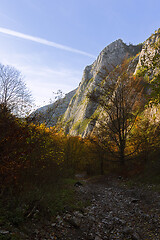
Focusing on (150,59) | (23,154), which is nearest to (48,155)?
(23,154)

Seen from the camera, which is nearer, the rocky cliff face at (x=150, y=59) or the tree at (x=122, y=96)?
the rocky cliff face at (x=150, y=59)

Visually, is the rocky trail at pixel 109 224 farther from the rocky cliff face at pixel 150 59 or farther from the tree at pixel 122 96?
the tree at pixel 122 96

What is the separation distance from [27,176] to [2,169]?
3935mm

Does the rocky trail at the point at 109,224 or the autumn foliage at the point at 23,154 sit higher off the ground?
the autumn foliage at the point at 23,154

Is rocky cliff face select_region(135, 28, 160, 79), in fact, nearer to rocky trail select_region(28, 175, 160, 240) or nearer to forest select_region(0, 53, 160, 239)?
forest select_region(0, 53, 160, 239)

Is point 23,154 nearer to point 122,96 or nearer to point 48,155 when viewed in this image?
point 48,155

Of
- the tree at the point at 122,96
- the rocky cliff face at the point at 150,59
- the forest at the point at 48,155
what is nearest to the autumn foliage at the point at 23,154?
the forest at the point at 48,155

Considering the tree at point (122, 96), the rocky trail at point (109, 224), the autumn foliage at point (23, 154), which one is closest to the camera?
the rocky trail at point (109, 224)

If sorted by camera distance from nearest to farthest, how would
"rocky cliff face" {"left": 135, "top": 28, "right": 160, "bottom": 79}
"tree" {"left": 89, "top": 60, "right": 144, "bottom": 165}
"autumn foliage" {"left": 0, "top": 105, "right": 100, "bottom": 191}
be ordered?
"autumn foliage" {"left": 0, "top": 105, "right": 100, "bottom": 191}, "rocky cliff face" {"left": 135, "top": 28, "right": 160, "bottom": 79}, "tree" {"left": 89, "top": 60, "right": 144, "bottom": 165}

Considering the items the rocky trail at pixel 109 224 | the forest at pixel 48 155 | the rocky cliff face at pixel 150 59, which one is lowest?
the rocky trail at pixel 109 224

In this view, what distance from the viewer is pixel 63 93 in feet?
44.1

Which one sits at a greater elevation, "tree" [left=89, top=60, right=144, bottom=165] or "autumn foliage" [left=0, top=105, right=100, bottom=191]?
"tree" [left=89, top=60, right=144, bottom=165]

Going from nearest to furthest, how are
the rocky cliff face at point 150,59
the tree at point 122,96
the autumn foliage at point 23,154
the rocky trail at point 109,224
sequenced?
the rocky trail at point 109,224 → the autumn foliage at point 23,154 → the rocky cliff face at point 150,59 → the tree at point 122,96

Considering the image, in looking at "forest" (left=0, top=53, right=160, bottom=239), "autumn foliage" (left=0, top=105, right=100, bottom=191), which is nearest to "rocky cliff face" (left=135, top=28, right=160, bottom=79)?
"forest" (left=0, top=53, right=160, bottom=239)
